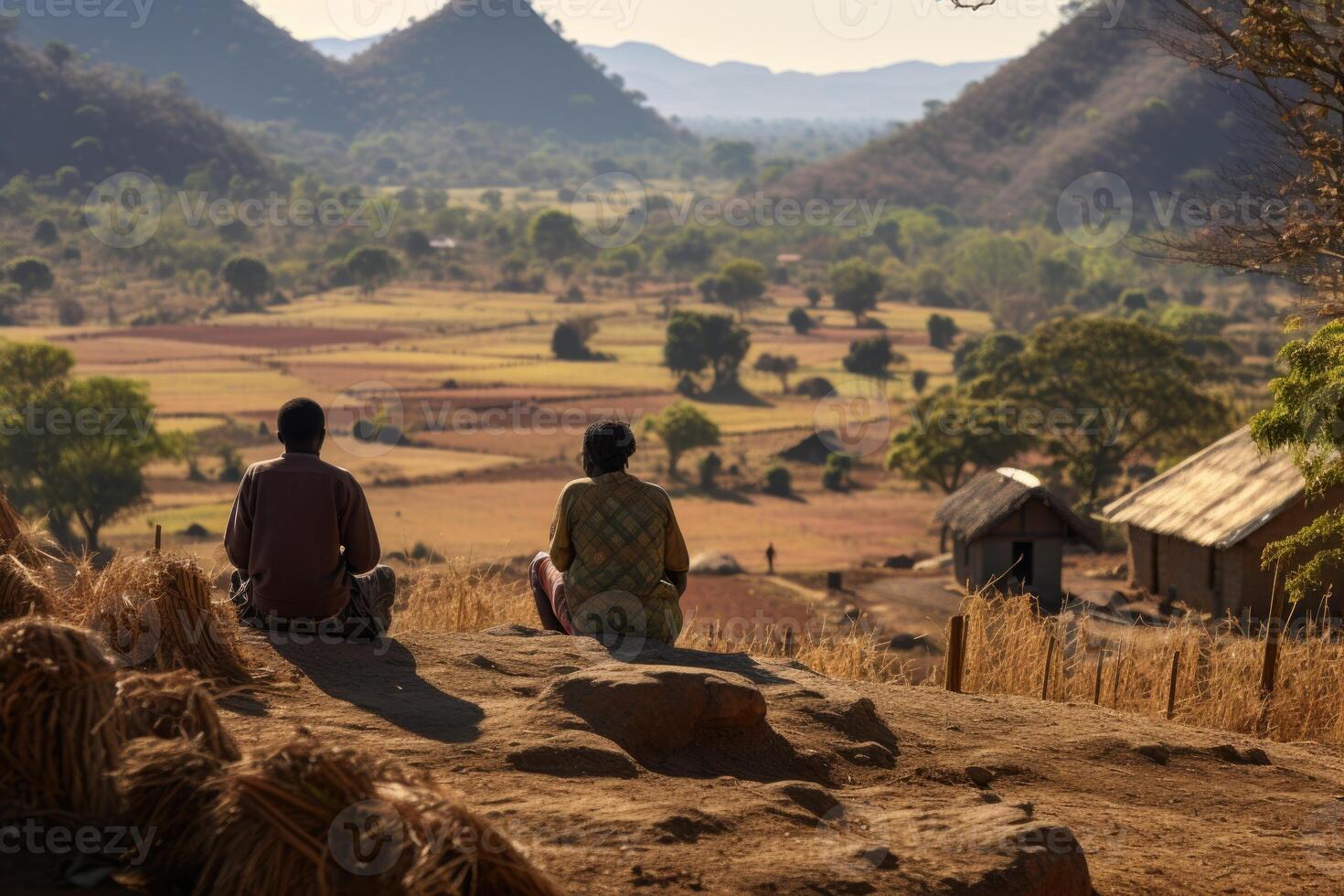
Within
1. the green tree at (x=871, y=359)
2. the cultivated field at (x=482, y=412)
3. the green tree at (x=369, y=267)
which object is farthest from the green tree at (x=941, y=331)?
the green tree at (x=369, y=267)

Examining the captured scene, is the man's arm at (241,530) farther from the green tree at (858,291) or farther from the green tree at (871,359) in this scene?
the green tree at (858,291)

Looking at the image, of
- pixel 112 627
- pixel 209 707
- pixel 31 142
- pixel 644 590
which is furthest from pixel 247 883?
pixel 31 142

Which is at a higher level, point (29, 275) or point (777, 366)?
point (29, 275)

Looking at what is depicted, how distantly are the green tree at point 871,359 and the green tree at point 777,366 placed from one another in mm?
2613

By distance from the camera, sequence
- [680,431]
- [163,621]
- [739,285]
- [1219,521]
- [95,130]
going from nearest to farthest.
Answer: [163,621]
[1219,521]
[680,431]
[739,285]
[95,130]

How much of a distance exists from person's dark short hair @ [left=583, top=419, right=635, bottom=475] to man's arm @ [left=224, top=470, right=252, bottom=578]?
4.86 feet

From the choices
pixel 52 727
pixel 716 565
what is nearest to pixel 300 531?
pixel 52 727

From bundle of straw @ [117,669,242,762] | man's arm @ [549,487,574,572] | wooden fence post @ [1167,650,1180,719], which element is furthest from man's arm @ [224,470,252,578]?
wooden fence post @ [1167,650,1180,719]

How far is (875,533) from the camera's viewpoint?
1524 inches

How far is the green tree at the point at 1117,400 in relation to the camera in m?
35.5

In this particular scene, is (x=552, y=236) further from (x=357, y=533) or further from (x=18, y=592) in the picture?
(x=18, y=592)

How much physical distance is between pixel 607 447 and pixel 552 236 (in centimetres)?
A: 10993

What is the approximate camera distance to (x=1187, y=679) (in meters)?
7.86

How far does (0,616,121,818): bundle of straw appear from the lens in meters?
3.22
